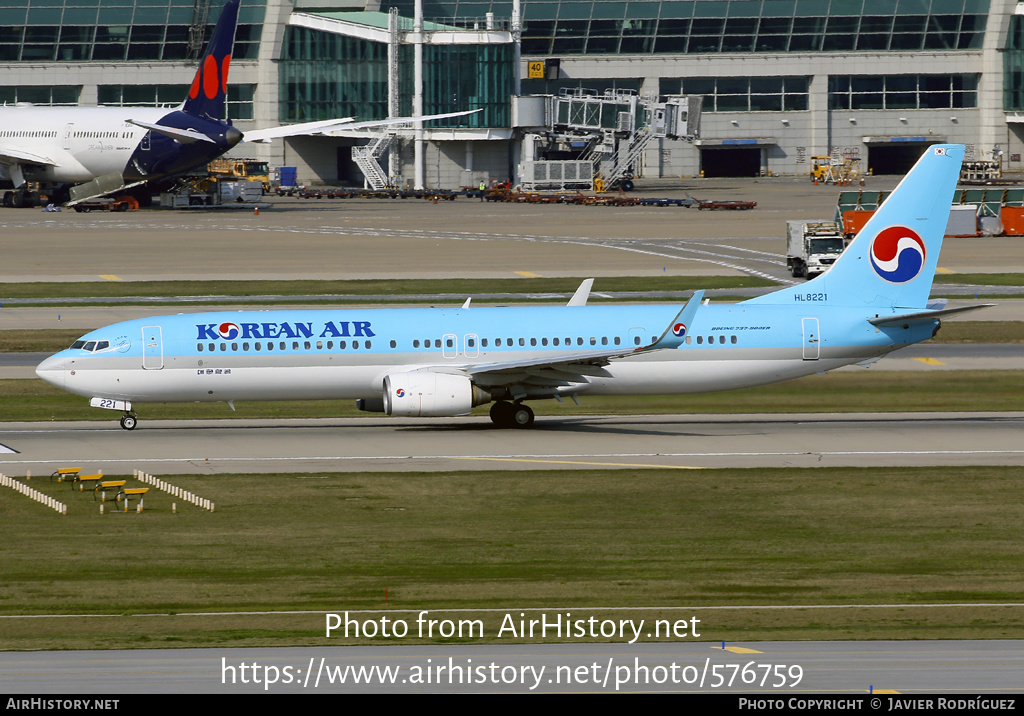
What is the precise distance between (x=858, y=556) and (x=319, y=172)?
164 meters

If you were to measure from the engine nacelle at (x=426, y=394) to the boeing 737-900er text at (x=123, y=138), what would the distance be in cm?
8511

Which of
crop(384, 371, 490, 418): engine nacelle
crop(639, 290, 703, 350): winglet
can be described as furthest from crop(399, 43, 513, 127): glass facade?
crop(639, 290, 703, 350): winglet

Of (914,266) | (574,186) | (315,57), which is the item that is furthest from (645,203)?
(914,266)

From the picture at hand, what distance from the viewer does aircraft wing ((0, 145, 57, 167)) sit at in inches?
5315

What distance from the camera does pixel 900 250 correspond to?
1788 inches

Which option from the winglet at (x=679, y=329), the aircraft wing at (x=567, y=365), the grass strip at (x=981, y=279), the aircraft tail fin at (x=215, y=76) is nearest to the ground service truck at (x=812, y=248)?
the grass strip at (x=981, y=279)

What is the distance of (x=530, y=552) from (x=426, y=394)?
45.2 feet

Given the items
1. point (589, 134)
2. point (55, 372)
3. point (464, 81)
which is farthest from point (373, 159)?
point (55, 372)

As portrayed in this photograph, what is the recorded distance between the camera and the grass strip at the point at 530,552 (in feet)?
77.8

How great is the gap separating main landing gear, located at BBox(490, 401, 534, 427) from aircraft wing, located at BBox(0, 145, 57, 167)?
101861mm

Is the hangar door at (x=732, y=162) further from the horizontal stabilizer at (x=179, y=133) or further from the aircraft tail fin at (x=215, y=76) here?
the horizontal stabilizer at (x=179, y=133)

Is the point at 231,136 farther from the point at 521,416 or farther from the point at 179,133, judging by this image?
the point at 521,416

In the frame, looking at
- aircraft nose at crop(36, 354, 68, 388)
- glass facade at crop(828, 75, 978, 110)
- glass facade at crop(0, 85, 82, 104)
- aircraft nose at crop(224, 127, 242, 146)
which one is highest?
glass facade at crop(828, 75, 978, 110)

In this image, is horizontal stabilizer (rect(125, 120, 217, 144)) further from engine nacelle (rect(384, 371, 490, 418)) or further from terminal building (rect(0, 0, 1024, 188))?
engine nacelle (rect(384, 371, 490, 418))
